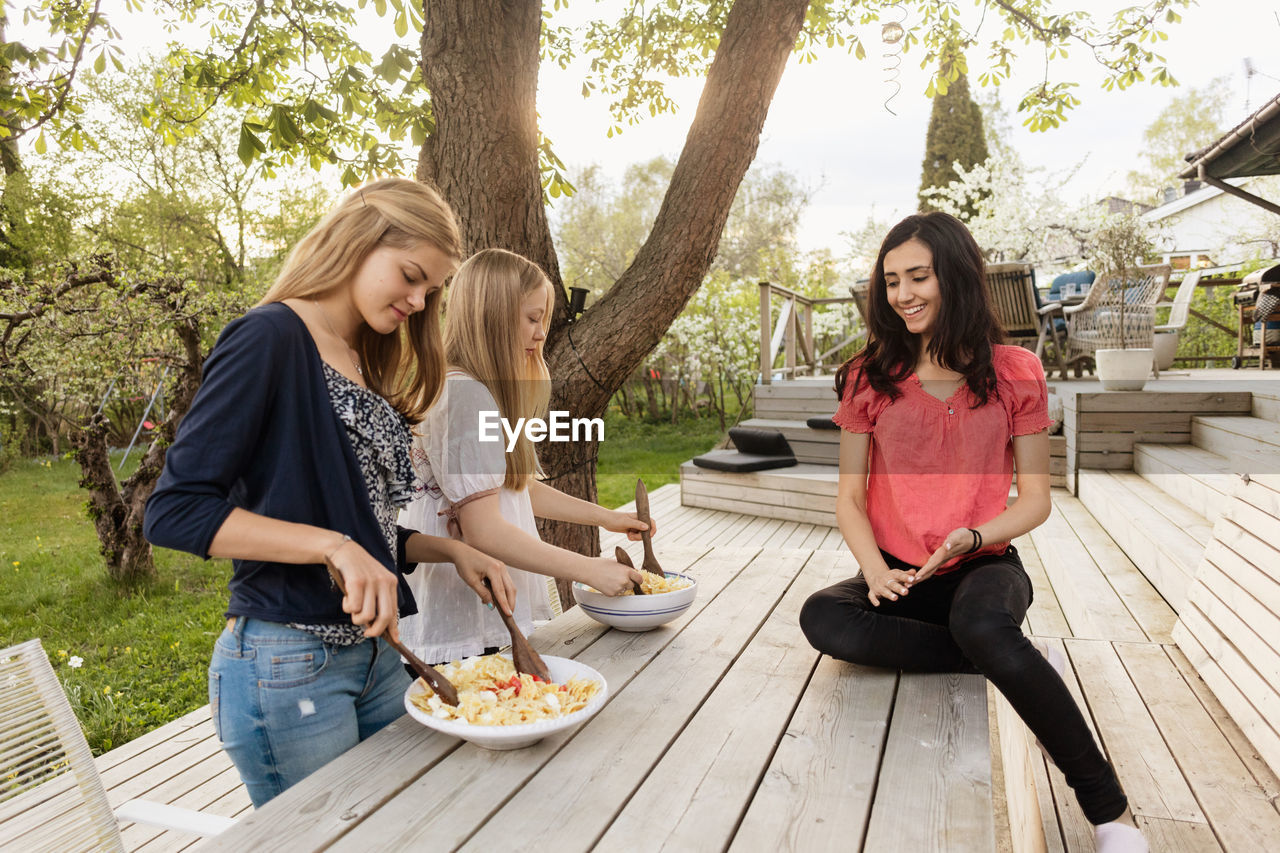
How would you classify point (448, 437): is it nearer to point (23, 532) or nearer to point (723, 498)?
point (723, 498)

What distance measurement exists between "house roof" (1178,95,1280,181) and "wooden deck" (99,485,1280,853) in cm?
308

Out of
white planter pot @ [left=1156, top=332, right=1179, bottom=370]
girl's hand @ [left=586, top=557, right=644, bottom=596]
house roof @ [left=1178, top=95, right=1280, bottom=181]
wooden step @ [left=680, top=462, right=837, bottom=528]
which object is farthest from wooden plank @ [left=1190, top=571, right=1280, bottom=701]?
white planter pot @ [left=1156, top=332, right=1179, bottom=370]

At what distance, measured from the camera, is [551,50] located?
4625 millimetres

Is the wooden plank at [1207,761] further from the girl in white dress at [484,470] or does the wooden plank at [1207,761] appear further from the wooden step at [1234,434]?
the wooden step at [1234,434]

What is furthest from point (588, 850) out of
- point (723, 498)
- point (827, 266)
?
point (827, 266)

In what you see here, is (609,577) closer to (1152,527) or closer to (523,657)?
(523,657)

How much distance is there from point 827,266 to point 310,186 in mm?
11949

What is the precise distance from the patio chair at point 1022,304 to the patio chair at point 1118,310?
0.31 meters

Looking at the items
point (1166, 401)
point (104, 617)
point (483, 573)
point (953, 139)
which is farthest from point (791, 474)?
point (953, 139)

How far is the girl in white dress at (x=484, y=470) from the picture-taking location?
1.62 m

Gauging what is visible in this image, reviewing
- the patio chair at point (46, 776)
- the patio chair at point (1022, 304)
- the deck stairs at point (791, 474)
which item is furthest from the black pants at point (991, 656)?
the patio chair at point (1022, 304)

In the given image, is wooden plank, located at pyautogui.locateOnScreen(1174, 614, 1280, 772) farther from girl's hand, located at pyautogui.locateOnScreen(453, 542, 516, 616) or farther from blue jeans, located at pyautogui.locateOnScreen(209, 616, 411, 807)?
blue jeans, located at pyautogui.locateOnScreen(209, 616, 411, 807)

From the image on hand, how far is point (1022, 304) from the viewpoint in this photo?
7.33 meters

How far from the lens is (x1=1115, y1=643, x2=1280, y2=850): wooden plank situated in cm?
181
